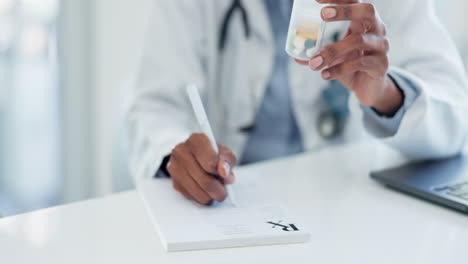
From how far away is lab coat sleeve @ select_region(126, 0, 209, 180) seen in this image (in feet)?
3.20

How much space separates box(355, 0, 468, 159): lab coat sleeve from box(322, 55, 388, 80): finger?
5.5 inches

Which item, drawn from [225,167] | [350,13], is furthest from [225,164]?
[350,13]

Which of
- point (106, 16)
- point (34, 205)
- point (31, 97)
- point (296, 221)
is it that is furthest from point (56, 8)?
point (296, 221)

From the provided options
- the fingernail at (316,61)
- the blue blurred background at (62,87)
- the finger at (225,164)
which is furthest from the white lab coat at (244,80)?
the blue blurred background at (62,87)

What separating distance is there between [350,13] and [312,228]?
25cm

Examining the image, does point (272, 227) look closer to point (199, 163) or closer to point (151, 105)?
point (199, 163)

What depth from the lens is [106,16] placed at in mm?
1912

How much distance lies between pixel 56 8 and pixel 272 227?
145 centimetres

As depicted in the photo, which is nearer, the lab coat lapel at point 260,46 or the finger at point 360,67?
the finger at point 360,67

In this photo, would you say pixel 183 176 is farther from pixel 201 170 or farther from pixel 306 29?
pixel 306 29

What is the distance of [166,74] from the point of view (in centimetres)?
106

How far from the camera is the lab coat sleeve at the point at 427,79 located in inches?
31.8

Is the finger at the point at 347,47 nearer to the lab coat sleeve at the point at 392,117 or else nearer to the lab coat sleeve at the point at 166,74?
the lab coat sleeve at the point at 392,117

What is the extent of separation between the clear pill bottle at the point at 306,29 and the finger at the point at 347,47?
0.01 metres
